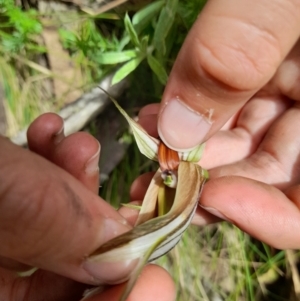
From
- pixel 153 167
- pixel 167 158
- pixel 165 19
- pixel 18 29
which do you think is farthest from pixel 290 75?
pixel 18 29

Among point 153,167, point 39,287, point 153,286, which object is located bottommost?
point 153,167

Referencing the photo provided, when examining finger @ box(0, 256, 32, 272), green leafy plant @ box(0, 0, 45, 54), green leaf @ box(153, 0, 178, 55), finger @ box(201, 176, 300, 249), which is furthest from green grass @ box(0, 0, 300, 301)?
finger @ box(0, 256, 32, 272)

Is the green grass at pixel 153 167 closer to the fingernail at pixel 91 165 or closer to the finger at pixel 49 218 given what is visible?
the fingernail at pixel 91 165

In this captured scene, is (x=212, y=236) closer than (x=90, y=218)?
No

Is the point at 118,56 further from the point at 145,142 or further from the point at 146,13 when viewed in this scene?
the point at 145,142

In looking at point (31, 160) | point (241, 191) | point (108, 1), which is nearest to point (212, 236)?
point (241, 191)

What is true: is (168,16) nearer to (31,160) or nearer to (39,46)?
(39,46)
